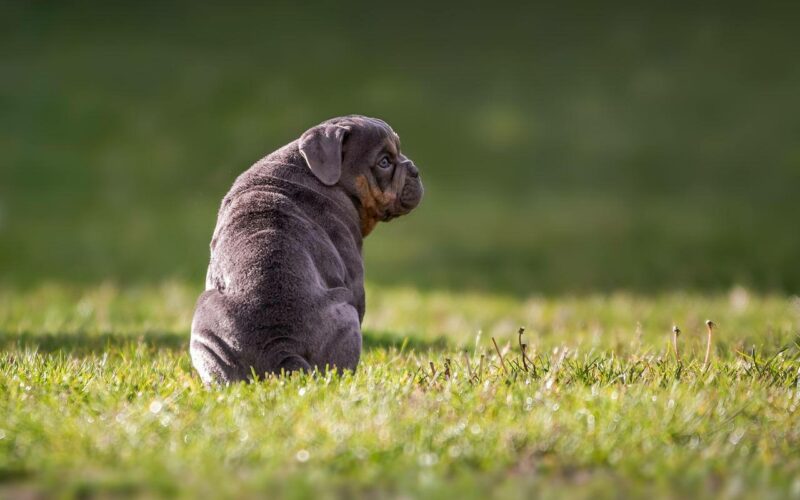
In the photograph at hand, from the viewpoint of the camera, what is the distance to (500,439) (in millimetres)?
4262

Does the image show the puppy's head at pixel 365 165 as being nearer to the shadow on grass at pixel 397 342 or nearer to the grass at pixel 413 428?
the grass at pixel 413 428

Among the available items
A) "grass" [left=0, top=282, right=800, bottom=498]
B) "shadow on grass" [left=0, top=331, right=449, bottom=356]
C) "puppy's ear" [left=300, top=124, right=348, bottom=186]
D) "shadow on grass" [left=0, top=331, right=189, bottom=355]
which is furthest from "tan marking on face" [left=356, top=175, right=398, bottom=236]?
"shadow on grass" [left=0, top=331, right=189, bottom=355]

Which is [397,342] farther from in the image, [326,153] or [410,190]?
[326,153]

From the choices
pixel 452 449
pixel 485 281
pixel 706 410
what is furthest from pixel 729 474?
pixel 485 281

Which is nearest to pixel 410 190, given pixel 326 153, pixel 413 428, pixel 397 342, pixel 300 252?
pixel 326 153

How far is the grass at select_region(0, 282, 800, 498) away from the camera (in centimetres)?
379

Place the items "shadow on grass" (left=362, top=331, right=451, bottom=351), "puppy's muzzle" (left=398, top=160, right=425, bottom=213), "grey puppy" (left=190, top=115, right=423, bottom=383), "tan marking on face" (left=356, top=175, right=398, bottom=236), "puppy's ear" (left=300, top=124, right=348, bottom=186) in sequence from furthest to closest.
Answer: "shadow on grass" (left=362, top=331, right=451, bottom=351) → "puppy's muzzle" (left=398, top=160, right=425, bottom=213) → "tan marking on face" (left=356, top=175, right=398, bottom=236) → "puppy's ear" (left=300, top=124, right=348, bottom=186) → "grey puppy" (left=190, top=115, right=423, bottom=383)

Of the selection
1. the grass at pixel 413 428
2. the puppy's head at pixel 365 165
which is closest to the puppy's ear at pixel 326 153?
the puppy's head at pixel 365 165

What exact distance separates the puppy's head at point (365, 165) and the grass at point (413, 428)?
Result: 0.85 metres

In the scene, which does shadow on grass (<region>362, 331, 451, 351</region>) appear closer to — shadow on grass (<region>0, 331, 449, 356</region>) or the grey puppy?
shadow on grass (<region>0, 331, 449, 356</region>)

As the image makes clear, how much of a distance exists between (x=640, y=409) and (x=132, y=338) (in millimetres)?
4056

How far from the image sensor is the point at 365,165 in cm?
601

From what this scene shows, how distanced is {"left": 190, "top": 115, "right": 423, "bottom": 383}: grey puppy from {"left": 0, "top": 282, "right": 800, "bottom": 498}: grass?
244 mm

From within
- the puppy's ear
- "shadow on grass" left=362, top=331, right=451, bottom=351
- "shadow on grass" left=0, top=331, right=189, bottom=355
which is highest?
the puppy's ear
